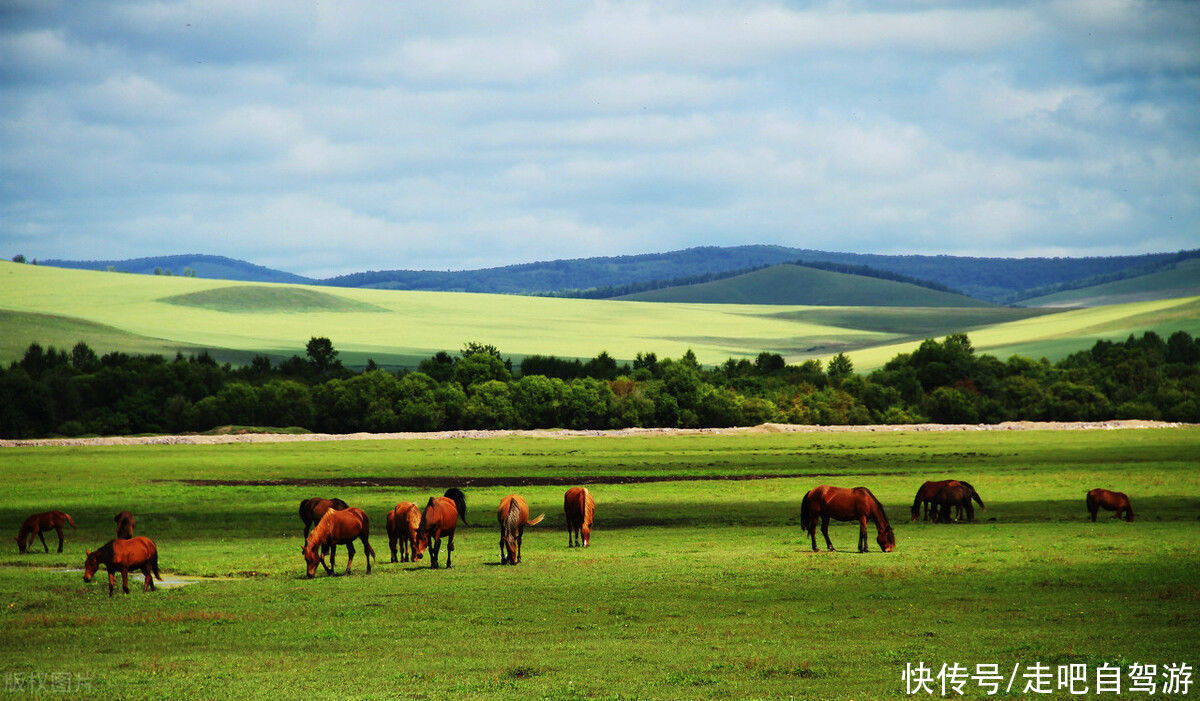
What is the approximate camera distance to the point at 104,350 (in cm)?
17638

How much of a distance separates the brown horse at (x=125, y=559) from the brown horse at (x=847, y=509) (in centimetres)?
1388

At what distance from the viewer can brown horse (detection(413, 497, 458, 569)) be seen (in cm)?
2683

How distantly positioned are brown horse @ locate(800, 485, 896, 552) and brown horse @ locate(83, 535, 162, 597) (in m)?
13.9

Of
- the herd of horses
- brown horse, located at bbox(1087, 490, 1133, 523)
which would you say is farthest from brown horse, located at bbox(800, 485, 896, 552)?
brown horse, located at bbox(1087, 490, 1133, 523)

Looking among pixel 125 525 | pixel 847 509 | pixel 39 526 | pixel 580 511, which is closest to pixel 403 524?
pixel 580 511

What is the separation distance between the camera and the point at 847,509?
27.6m

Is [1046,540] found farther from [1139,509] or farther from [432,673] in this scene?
[432,673]

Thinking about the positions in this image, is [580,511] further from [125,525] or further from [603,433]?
[603,433]

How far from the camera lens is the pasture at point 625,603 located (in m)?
16.1

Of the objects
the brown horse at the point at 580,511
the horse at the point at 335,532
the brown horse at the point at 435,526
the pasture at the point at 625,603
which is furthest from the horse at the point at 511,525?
the brown horse at the point at 580,511

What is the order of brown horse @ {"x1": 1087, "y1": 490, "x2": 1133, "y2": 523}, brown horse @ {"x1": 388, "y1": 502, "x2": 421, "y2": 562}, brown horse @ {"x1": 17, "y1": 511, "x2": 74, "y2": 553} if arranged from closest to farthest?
1. brown horse @ {"x1": 388, "y1": 502, "x2": 421, "y2": 562}
2. brown horse @ {"x1": 17, "y1": 511, "x2": 74, "y2": 553}
3. brown horse @ {"x1": 1087, "y1": 490, "x2": 1133, "y2": 523}

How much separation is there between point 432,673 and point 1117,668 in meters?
8.65

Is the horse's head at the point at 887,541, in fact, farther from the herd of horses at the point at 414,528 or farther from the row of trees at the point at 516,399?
the row of trees at the point at 516,399

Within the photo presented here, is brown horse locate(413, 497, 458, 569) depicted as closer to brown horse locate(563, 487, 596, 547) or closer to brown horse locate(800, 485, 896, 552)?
brown horse locate(563, 487, 596, 547)
